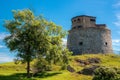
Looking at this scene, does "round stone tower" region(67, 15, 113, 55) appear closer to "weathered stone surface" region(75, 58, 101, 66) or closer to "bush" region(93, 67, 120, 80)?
"weathered stone surface" region(75, 58, 101, 66)

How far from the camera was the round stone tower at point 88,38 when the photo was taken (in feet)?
300

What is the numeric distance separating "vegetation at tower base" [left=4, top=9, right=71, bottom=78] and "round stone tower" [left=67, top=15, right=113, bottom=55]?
42.1 meters

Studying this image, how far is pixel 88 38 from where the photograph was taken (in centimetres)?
9194

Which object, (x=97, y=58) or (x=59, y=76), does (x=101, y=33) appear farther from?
(x=59, y=76)

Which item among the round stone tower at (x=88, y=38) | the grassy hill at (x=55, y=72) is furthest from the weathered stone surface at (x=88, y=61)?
the round stone tower at (x=88, y=38)

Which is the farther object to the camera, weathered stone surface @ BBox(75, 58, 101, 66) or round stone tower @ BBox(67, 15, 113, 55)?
round stone tower @ BBox(67, 15, 113, 55)

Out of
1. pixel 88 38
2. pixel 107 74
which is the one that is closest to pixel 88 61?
pixel 88 38

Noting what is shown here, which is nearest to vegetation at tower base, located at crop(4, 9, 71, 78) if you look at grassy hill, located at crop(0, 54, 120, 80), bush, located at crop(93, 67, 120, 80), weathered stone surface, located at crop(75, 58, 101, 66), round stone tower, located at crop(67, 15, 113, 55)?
grassy hill, located at crop(0, 54, 120, 80)

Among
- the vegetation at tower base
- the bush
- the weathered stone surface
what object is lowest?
the bush

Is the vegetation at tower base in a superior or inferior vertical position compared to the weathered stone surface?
superior

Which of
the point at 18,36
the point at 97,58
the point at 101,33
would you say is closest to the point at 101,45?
the point at 101,33

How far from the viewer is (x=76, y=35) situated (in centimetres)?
9350

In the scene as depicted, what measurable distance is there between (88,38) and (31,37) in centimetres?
4730

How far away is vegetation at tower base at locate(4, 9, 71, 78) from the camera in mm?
47469
